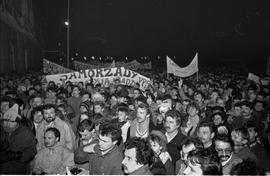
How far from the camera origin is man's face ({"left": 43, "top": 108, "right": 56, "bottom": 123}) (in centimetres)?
519

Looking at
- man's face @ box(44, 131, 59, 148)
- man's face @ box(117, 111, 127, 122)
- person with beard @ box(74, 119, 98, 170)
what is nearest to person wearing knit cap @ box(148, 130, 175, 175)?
person with beard @ box(74, 119, 98, 170)

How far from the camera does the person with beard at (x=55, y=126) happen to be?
200 inches

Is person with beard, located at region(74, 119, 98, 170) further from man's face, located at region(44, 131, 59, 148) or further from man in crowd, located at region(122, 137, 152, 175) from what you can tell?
man in crowd, located at region(122, 137, 152, 175)

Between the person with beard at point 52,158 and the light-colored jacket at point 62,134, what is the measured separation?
2.51 feet

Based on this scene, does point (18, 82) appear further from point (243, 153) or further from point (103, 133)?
point (243, 153)

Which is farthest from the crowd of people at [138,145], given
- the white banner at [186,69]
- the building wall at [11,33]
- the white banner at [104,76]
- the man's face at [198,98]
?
the white banner at [186,69]

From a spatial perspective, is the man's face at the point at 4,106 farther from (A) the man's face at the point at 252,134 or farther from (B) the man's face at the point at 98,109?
(A) the man's face at the point at 252,134

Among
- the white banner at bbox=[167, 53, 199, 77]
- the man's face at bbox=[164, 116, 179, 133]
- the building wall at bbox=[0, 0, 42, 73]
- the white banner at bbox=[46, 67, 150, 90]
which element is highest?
the building wall at bbox=[0, 0, 42, 73]

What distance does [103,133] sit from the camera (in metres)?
Answer: 3.70

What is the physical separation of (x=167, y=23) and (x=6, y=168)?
33.2m

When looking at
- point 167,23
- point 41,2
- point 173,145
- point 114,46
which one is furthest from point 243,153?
point 114,46

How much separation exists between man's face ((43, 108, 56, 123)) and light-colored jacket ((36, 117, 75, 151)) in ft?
0.26

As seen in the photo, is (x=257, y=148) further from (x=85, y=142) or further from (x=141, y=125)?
(x=85, y=142)

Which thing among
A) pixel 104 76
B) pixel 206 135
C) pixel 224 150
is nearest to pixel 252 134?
pixel 206 135
